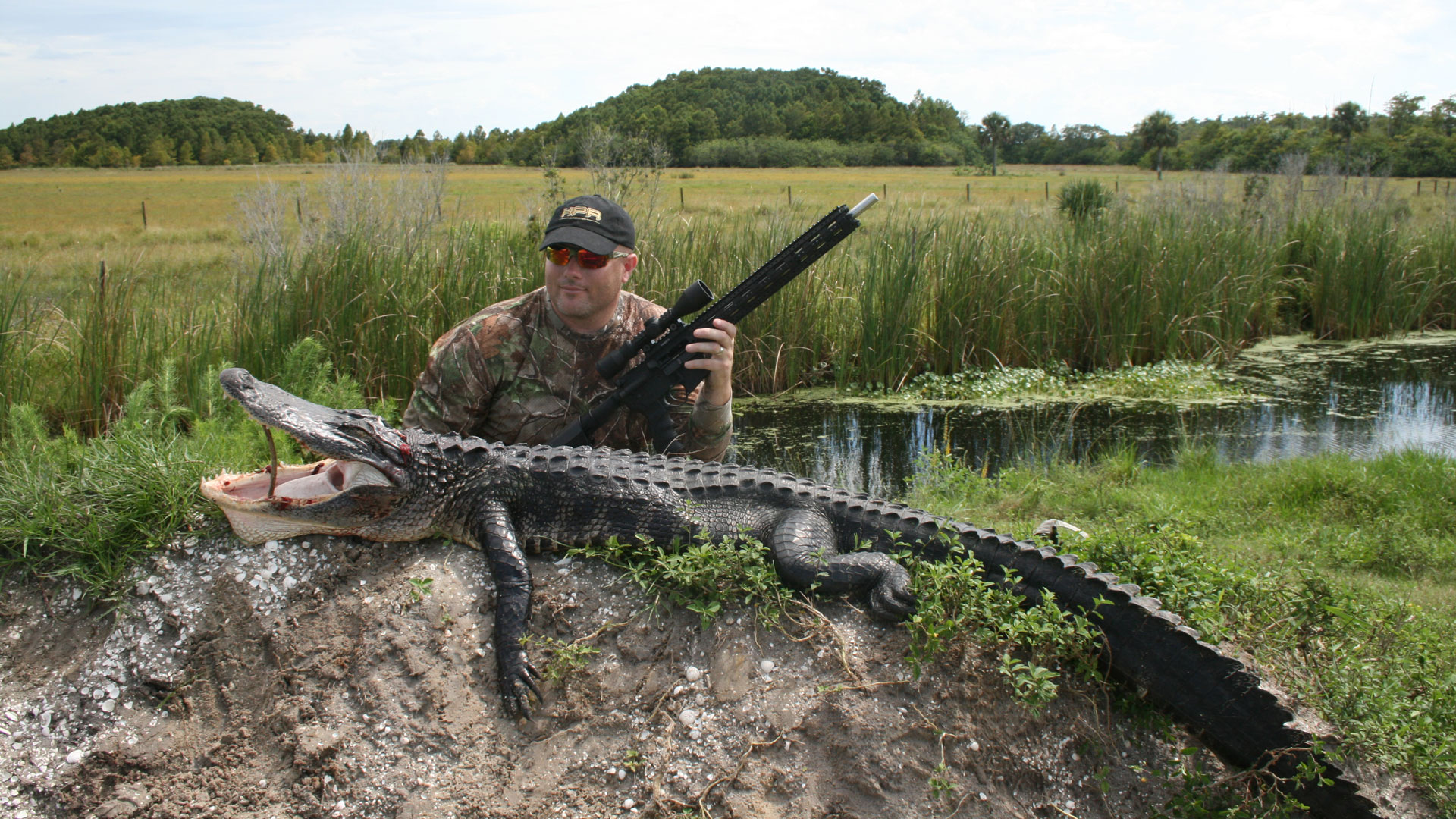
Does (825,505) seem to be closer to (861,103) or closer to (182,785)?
(182,785)

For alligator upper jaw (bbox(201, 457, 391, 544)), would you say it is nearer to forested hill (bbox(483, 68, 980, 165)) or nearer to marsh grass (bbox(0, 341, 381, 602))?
marsh grass (bbox(0, 341, 381, 602))

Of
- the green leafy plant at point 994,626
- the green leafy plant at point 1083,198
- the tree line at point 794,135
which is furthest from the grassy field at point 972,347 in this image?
the tree line at point 794,135

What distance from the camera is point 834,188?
39.3m

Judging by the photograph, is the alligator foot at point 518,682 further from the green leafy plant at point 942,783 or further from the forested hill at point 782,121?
the forested hill at point 782,121

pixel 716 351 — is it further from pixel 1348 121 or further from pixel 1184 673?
pixel 1348 121

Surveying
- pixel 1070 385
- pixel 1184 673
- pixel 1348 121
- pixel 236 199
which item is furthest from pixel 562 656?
pixel 1348 121

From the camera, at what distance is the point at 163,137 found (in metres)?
54.2

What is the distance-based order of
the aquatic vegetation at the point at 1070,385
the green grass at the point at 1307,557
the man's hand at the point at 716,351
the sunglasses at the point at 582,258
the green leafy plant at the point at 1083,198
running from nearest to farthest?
the green grass at the point at 1307,557 → the man's hand at the point at 716,351 → the sunglasses at the point at 582,258 → the aquatic vegetation at the point at 1070,385 → the green leafy plant at the point at 1083,198

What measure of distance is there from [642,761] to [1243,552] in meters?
3.15

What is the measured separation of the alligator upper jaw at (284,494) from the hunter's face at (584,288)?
1.37 metres

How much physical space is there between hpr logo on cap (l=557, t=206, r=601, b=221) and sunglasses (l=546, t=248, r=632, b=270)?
16 cm

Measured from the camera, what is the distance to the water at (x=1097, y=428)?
609 centimetres

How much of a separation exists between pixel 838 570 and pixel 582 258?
1.89 m

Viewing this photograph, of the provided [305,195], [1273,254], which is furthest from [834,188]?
[305,195]
